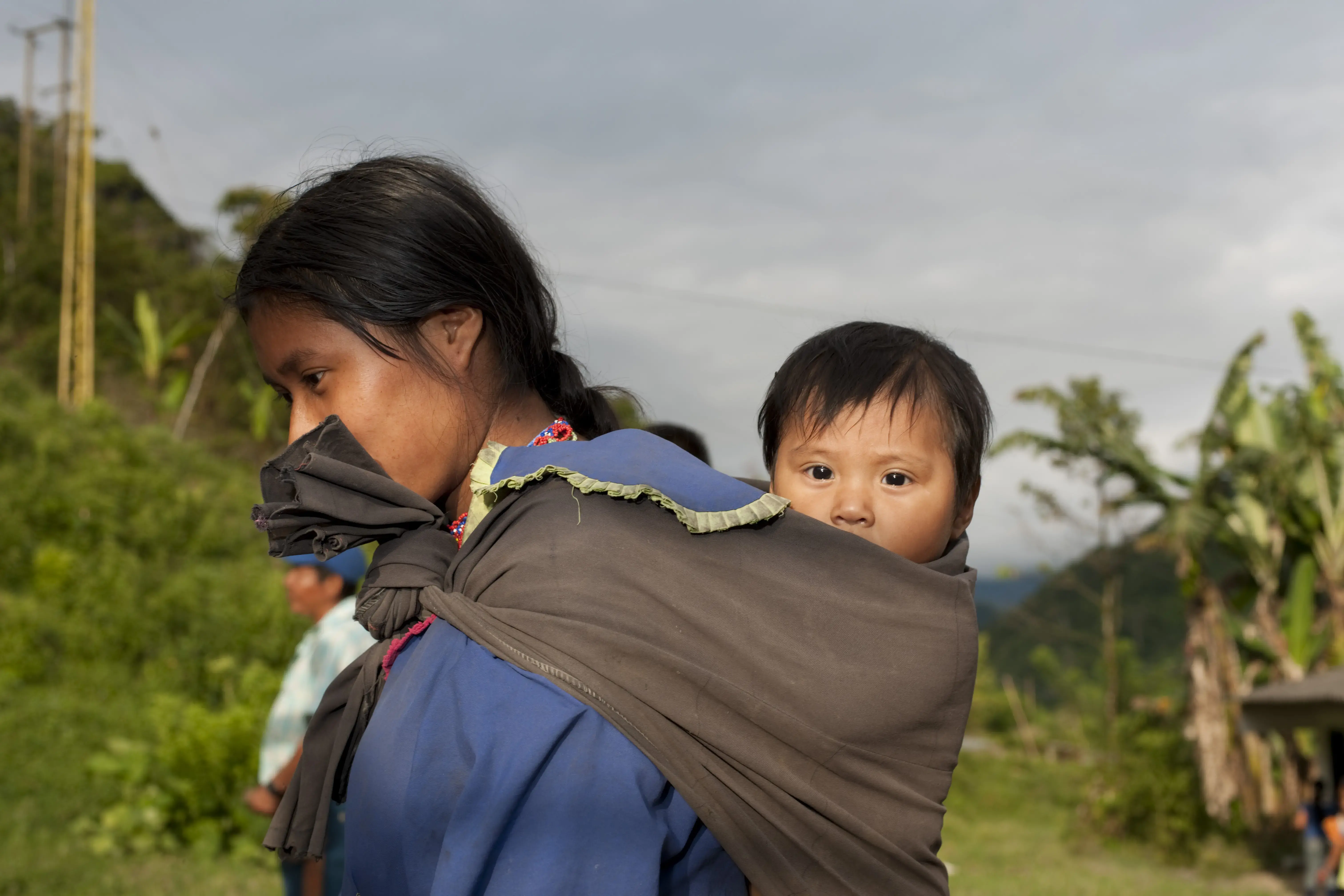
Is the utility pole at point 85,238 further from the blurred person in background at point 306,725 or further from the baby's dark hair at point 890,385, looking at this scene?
the baby's dark hair at point 890,385

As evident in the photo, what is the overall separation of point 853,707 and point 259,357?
78cm

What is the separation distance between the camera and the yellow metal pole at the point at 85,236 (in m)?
15.0

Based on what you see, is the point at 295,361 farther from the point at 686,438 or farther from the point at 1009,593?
the point at 1009,593

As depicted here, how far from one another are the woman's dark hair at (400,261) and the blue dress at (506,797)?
0.41m

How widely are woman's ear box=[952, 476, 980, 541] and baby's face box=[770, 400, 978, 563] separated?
0.03 metres

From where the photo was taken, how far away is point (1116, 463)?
12.0 metres

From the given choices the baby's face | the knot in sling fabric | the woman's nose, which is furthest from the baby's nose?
the woman's nose

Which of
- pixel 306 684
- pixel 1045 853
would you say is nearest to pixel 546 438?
pixel 306 684

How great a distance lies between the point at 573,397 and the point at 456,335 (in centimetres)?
22

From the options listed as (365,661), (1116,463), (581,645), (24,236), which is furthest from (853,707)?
(24,236)

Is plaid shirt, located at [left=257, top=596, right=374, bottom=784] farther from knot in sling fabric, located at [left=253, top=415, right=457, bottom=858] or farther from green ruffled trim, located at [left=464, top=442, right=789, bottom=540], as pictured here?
green ruffled trim, located at [left=464, top=442, right=789, bottom=540]

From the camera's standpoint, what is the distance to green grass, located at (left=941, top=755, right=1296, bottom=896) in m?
10.1

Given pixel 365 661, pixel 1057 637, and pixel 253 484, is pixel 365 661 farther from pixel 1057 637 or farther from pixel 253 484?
pixel 1057 637

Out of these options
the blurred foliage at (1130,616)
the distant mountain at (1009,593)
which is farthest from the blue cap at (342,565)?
the blurred foliage at (1130,616)
